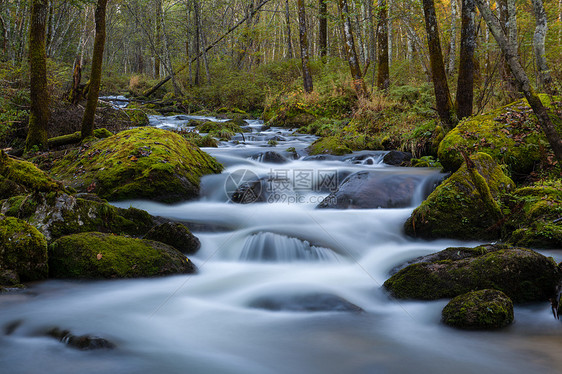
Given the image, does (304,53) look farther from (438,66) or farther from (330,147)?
(438,66)

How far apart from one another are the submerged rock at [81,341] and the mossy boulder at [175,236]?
1.82 m

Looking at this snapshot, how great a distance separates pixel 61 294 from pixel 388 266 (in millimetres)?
3818

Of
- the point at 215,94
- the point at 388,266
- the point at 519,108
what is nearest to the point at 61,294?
the point at 388,266

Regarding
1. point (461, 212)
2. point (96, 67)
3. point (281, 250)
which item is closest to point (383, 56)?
point (96, 67)

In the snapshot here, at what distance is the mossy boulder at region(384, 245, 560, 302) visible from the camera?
3.45 metres

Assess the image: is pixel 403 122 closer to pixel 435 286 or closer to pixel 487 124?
pixel 487 124

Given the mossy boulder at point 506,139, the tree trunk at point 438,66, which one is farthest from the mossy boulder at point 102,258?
the tree trunk at point 438,66

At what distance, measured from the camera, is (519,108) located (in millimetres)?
7914

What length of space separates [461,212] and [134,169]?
17.9 feet

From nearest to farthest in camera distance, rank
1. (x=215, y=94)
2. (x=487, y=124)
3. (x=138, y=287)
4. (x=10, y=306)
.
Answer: (x=10, y=306) → (x=138, y=287) → (x=487, y=124) → (x=215, y=94)

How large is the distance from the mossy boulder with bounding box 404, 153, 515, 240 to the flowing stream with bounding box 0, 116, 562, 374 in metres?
0.20

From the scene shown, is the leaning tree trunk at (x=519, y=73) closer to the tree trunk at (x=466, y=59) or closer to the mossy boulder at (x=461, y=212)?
the mossy boulder at (x=461, y=212)

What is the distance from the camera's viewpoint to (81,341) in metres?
2.85

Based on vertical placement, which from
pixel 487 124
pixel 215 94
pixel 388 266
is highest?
pixel 215 94
